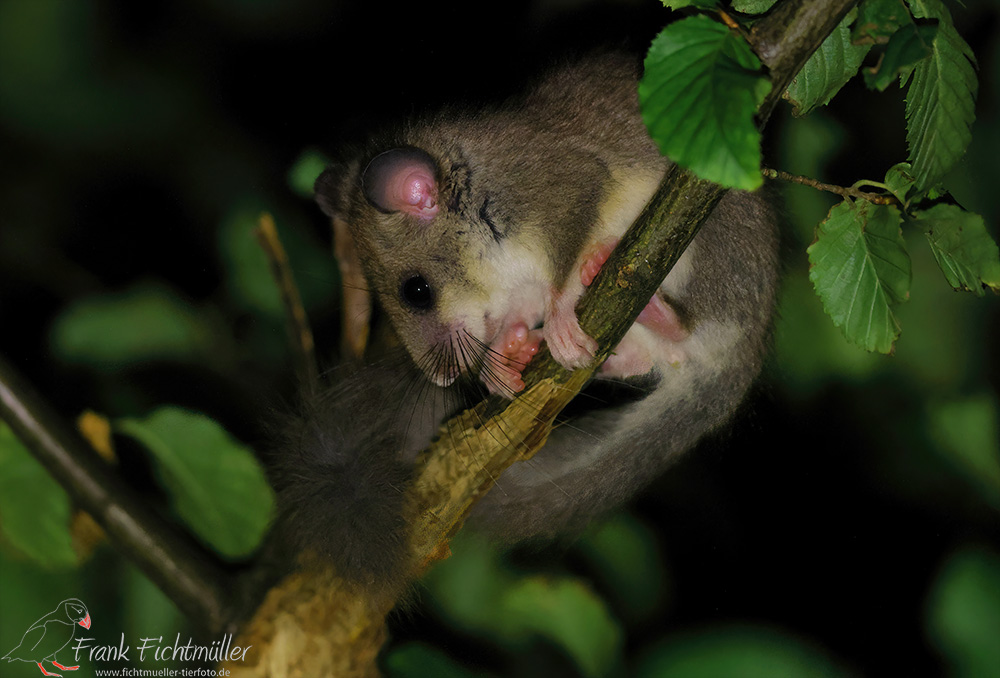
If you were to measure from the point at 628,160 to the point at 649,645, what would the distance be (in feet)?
5.82

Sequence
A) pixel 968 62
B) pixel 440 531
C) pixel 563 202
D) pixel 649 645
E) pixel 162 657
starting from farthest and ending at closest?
pixel 649 645 < pixel 162 657 < pixel 563 202 < pixel 440 531 < pixel 968 62

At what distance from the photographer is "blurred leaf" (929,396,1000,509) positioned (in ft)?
7.25

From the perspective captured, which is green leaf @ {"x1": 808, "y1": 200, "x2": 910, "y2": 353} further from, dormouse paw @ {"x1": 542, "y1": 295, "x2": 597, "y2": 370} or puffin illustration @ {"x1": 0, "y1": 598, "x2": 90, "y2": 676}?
puffin illustration @ {"x1": 0, "y1": 598, "x2": 90, "y2": 676}

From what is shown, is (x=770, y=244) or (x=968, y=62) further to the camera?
(x=770, y=244)

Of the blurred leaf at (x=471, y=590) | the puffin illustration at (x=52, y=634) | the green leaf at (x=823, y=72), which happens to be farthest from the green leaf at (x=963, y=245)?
the puffin illustration at (x=52, y=634)

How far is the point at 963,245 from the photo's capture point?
1161 millimetres

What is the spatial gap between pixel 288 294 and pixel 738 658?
1.84 m

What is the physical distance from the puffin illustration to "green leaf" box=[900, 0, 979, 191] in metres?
2.33

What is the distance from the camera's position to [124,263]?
2662mm

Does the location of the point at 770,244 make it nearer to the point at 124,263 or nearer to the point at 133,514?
the point at 133,514

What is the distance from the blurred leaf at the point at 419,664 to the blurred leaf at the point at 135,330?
44.1 inches

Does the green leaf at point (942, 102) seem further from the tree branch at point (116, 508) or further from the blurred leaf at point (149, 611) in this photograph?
the blurred leaf at point (149, 611)

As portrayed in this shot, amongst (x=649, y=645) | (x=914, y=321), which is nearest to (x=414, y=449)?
(x=649, y=645)

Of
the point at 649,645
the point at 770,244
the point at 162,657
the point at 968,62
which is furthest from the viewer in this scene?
the point at 649,645
